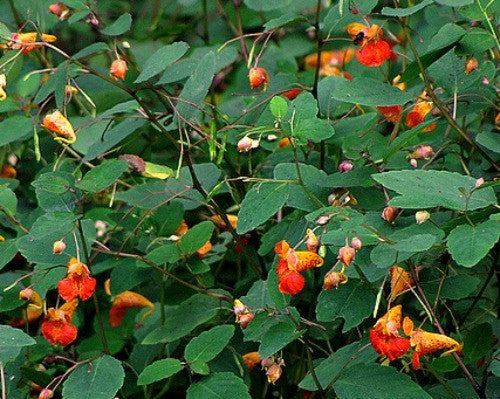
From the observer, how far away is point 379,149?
1814 mm

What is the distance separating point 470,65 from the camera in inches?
69.1

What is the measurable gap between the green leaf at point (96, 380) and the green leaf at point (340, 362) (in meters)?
0.30

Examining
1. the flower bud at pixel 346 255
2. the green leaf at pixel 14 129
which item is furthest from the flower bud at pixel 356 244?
the green leaf at pixel 14 129

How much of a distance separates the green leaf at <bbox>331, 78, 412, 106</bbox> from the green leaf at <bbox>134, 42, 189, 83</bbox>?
277mm

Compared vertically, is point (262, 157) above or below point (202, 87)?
below

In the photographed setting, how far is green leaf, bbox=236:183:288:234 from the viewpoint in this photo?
157cm

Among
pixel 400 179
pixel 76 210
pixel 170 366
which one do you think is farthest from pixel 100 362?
pixel 400 179

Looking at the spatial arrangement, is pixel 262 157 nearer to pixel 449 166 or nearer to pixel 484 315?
pixel 449 166

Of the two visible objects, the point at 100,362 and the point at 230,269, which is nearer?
the point at 100,362

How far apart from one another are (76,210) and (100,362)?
10.5 inches

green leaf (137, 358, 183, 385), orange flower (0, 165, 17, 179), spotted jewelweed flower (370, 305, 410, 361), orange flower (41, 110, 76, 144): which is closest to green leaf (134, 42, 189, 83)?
orange flower (41, 110, 76, 144)

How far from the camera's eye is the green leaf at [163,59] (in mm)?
1702

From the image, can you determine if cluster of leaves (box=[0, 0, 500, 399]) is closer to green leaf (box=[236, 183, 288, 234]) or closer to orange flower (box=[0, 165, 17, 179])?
green leaf (box=[236, 183, 288, 234])

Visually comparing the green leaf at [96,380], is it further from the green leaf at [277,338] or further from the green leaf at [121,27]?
the green leaf at [121,27]
